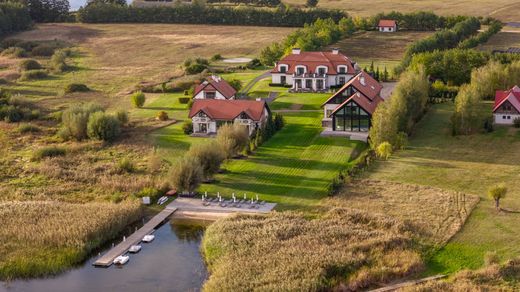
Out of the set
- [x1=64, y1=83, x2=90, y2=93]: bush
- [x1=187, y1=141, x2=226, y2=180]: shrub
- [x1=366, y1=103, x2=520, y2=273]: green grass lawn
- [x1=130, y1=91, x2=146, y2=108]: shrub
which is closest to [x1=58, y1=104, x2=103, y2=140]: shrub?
[x1=130, y1=91, x2=146, y2=108]: shrub

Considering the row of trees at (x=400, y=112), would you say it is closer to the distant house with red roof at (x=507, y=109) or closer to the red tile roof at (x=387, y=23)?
the distant house with red roof at (x=507, y=109)

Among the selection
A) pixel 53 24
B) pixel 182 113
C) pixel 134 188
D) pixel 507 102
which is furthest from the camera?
pixel 53 24

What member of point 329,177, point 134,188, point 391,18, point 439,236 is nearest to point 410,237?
point 439,236

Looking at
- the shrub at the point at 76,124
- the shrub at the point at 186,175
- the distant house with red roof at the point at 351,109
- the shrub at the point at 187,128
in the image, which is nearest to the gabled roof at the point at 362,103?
the distant house with red roof at the point at 351,109

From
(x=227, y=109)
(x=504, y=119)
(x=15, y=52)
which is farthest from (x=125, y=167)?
(x=15, y=52)

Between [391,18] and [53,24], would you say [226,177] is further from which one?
[53,24]
